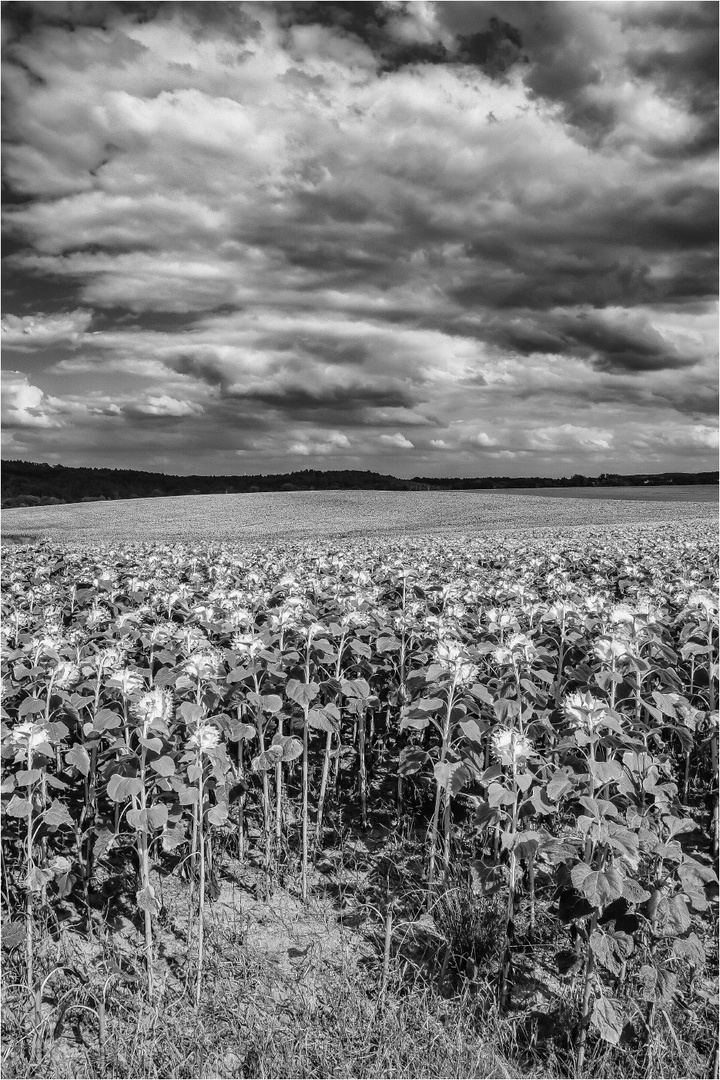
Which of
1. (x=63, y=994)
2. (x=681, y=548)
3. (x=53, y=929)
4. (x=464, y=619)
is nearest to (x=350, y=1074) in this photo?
(x=63, y=994)

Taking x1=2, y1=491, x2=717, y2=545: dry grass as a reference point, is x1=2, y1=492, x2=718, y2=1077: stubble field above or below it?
below

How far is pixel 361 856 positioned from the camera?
580 cm

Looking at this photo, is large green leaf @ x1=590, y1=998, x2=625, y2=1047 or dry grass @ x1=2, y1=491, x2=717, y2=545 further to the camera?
dry grass @ x1=2, y1=491, x2=717, y2=545

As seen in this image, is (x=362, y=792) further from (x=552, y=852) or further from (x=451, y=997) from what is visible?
(x=552, y=852)

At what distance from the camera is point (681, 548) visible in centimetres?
1623

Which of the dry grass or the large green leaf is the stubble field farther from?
the dry grass

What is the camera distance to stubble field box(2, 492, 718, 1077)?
374 centimetres

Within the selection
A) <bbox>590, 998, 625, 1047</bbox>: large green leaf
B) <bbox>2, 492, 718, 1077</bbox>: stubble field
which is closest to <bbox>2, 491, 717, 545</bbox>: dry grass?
<bbox>2, 492, 718, 1077</bbox>: stubble field

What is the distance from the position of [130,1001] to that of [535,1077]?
7.23ft

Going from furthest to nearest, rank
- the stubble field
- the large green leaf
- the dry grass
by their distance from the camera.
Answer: the dry grass → the stubble field → the large green leaf

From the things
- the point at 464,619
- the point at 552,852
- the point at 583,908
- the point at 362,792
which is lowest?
the point at 362,792

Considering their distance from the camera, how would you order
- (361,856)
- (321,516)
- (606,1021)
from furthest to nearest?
(321,516)
(361,856)
(606,1021)

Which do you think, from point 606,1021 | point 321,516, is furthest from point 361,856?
point 321,516

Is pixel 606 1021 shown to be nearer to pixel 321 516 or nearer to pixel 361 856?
pixel 361 856
